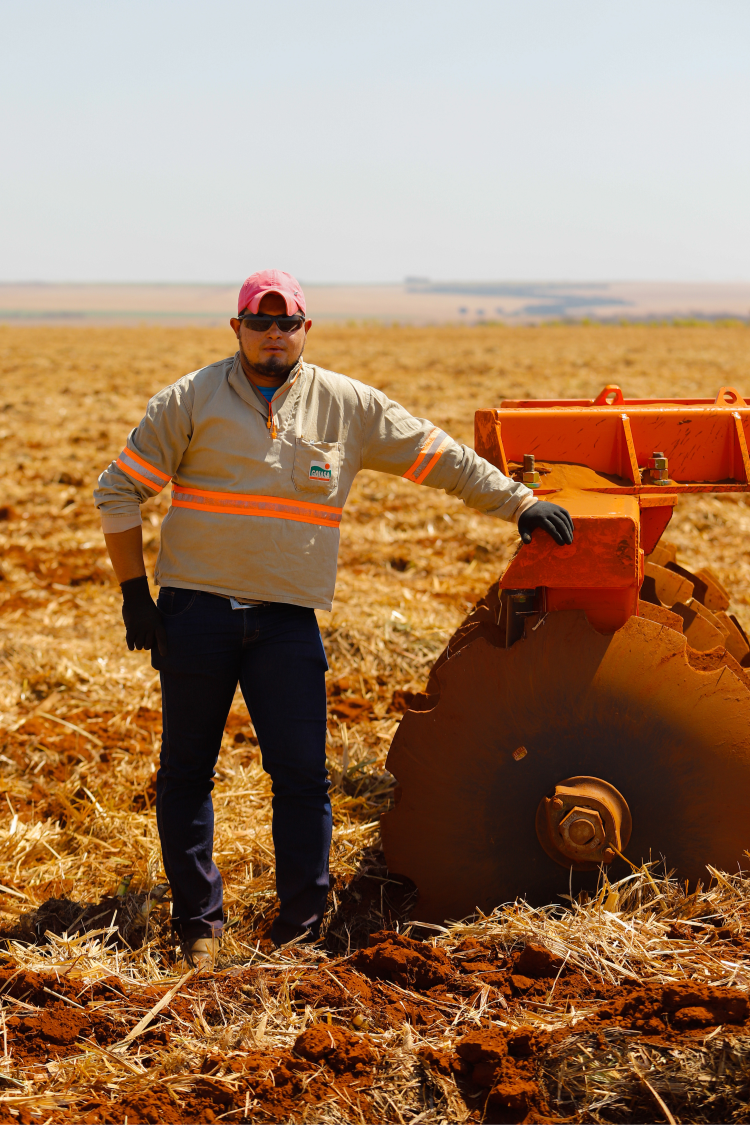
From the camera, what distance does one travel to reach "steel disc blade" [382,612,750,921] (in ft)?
9.16

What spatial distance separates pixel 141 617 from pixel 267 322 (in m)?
0.96

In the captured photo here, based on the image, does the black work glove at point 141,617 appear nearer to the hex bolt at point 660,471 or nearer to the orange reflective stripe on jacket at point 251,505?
the orange reflective stripe on jacket at point 251,505

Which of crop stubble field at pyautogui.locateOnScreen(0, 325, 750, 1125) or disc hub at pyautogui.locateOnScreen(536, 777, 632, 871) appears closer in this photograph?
crop stubble field at pyautogui.locateOnScreen(0, 325, 750, 1125)

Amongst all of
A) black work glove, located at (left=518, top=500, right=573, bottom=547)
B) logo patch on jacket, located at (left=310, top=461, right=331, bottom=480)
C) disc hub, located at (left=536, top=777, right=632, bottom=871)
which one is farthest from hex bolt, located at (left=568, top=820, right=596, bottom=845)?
logo patch on jacket, located at (left=310, top=461, right=331, bottom=480)

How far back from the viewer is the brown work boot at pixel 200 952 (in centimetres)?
304

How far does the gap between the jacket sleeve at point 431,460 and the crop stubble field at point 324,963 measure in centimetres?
121

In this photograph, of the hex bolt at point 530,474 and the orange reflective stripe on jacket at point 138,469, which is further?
the hex bolt at point 530,474

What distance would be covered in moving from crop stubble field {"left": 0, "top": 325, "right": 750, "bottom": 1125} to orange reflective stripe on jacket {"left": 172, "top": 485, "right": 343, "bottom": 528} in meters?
1.28

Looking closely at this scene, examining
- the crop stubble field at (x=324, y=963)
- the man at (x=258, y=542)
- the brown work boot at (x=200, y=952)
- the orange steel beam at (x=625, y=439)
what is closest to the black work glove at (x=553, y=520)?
the man at (x=258, y=542)

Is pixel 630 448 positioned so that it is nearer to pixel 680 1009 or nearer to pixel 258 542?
pixel 258 542

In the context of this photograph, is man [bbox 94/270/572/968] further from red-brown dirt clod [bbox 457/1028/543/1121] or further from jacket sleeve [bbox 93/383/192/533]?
red-brown dirt clod [bbox 457/1028/543/1121]

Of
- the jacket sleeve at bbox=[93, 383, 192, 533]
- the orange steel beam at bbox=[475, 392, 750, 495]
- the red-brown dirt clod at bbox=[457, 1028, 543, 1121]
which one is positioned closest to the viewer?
the red-brown dirt clod at bbox=[457, 1028, 543, 1121]

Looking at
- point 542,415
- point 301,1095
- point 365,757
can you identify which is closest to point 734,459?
point 542,415

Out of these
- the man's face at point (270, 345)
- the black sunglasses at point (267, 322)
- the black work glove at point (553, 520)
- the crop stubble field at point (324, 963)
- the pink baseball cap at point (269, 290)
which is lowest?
the crop stubble field at point (324, 963)
